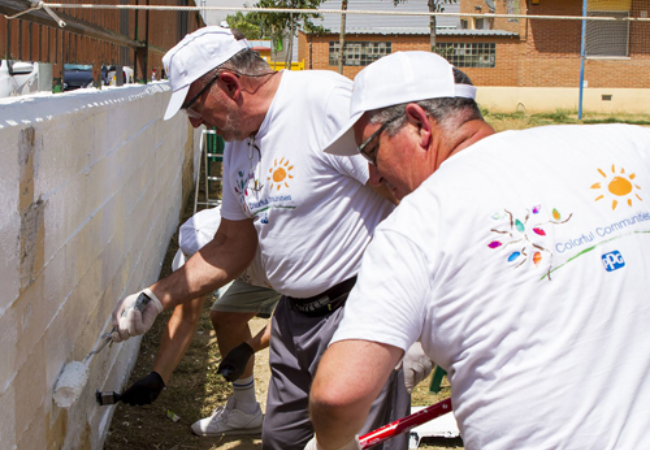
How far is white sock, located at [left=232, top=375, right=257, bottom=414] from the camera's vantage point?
4.15m

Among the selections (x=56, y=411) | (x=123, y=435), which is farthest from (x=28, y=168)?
(x=123, y=435)

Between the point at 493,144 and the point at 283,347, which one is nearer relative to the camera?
the point at 493,144

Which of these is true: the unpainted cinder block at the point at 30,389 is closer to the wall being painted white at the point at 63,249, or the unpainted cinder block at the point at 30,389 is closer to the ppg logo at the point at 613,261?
the wall being painted white at the point at 63,249

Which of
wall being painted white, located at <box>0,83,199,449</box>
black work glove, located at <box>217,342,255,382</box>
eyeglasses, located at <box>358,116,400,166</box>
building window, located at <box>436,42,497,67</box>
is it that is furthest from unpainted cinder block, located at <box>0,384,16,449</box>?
building window, located at <box>436,42,497,67</box>

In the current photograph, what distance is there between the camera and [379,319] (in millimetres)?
1437

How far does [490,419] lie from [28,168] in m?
1.34

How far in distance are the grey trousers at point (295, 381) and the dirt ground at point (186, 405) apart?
1.19m

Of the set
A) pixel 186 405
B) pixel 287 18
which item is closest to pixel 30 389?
pixel 186 405

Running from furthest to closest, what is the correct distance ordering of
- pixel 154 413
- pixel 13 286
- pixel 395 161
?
pixel 154 413
pixel 13 286
pixel 395 161

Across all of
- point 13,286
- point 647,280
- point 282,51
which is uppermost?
point 282,51

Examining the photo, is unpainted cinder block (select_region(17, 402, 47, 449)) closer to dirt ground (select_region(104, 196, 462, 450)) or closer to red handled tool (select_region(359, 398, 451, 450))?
red handled tool (select_region(359, 398, 451, 450))

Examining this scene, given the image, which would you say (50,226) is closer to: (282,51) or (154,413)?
(154,413)

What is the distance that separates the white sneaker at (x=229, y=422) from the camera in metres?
4.12

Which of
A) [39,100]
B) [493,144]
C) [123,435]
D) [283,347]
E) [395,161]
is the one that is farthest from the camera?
[123,435]
